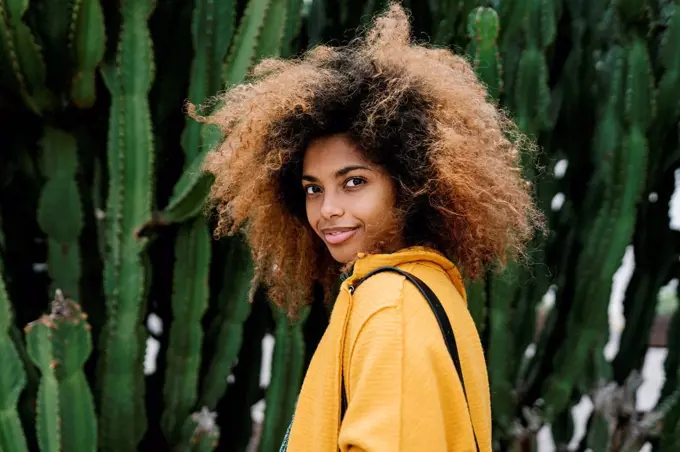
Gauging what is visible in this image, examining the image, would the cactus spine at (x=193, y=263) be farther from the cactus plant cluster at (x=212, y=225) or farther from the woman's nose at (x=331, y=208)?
the woman's nose at (x=331, y=208)

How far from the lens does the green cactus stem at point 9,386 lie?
7.39 feet

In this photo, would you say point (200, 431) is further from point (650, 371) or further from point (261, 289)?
point (650, 371)

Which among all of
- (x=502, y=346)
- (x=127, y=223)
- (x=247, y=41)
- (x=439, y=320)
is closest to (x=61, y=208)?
(x=127, y=223)

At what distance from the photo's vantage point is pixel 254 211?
172cm

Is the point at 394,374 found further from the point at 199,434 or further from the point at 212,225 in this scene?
the point at 212,225

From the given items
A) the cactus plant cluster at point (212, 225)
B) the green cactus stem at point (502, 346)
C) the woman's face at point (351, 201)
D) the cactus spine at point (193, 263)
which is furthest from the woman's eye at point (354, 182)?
the green cactus stem at point (502, 346)

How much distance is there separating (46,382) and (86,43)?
990 mm

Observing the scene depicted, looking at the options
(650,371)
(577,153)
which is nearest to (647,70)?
(577,153)

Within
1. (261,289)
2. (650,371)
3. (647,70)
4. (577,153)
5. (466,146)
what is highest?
(647,70)

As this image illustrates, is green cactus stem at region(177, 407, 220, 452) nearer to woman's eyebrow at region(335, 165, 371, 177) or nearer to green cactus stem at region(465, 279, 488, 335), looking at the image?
green cactus stem at region(465, 279, 488, 335)

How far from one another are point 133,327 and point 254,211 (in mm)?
820

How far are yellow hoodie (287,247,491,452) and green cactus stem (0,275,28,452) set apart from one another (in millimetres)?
1256

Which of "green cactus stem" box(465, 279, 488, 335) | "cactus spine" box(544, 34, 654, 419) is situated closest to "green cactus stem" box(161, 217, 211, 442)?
"green cactus stem" box(465, 279, 488, 335)

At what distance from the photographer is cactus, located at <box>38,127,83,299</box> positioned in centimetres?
245
